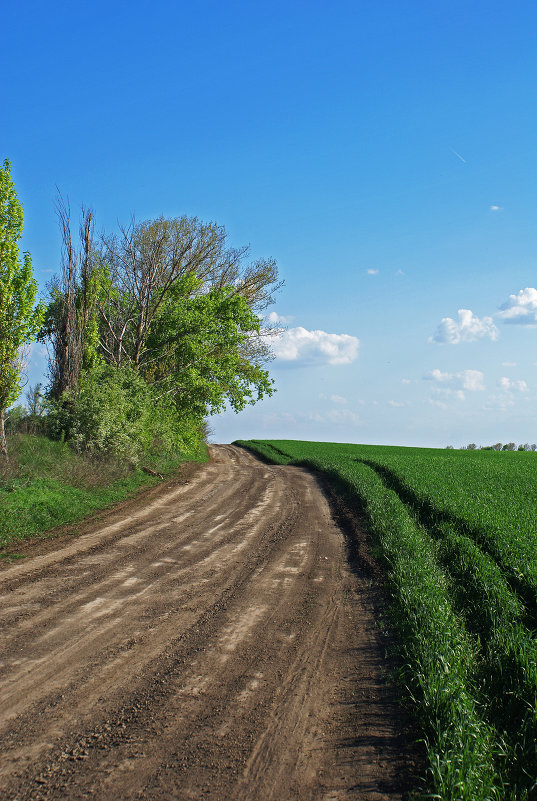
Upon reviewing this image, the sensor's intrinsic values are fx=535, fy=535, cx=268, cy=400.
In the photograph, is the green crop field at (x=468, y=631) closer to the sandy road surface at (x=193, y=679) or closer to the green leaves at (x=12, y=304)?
the sandy road surface at (x=193, y=679)

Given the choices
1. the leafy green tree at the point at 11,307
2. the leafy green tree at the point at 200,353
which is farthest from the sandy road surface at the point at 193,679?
the leafy green tree at the point at 200,353

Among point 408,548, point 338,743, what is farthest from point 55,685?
point 408,548

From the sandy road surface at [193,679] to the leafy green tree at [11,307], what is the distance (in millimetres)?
9552

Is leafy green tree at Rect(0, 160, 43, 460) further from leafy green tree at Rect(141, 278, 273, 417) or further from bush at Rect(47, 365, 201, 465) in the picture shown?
leafy green tree at Rect(141, 278, 273, 417)

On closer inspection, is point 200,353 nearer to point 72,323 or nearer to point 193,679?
point 72,323

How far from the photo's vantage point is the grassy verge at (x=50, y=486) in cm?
1202

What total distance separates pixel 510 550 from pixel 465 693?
5177 mm

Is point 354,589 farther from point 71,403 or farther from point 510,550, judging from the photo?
point 71,403

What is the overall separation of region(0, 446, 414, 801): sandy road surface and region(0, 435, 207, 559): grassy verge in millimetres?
2174

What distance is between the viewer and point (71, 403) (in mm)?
21328

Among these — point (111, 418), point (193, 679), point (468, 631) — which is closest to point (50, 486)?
point (111, 418)

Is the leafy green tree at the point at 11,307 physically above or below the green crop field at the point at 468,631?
above

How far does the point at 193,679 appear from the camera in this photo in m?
5.45

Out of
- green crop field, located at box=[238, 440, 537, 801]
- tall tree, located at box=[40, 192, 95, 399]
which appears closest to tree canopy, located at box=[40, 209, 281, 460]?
tall tree, located at box=[40, 192, 95, 399]
